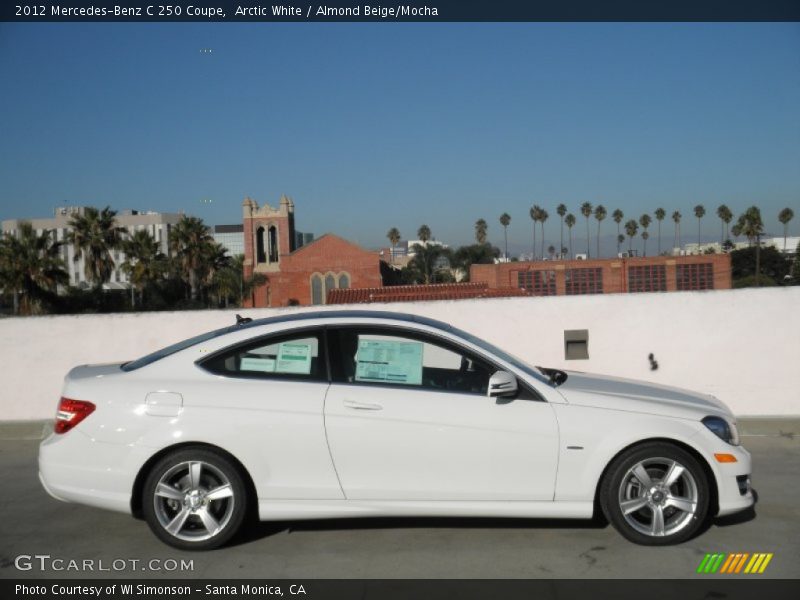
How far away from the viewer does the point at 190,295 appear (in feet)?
241

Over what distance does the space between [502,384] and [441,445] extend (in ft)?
1.72

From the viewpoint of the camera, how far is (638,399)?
5137 mm

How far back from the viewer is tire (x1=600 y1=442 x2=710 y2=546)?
16.3ft

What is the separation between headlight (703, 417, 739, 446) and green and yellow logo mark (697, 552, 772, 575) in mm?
674

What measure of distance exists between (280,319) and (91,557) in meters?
1.89

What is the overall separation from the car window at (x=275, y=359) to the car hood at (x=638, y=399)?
1.57m

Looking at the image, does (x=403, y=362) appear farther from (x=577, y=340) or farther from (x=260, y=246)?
(x=260, y=246)

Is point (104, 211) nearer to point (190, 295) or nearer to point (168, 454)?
point (190, 295)

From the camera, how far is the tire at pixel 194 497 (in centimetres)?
497

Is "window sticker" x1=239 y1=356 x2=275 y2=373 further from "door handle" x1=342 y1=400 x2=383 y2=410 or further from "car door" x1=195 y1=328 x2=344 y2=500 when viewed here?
"door handle" x1=342 y1=400 x2=383 y2=410

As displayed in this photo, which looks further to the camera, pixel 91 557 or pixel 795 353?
pixel 795 353

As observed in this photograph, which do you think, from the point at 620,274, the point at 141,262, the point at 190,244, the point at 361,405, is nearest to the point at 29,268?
the point at 141,262
